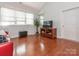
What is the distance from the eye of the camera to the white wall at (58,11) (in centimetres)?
626

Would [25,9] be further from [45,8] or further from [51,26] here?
[51,26]

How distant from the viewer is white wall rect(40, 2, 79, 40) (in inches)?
246

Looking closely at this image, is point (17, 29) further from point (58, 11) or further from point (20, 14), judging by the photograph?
point (58, 11)

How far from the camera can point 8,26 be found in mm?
7039

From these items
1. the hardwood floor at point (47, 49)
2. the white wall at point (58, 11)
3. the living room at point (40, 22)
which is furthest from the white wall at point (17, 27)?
the hardwood floor at point (47, 49)

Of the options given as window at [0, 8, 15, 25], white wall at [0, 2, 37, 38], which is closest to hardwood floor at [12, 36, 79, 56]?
white wall at [0, 2, 37, 38]

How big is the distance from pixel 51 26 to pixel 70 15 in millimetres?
1616

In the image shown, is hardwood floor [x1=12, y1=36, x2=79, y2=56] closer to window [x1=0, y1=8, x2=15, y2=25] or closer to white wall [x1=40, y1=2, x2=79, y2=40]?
white wall [x1=40, y1=2, x2=79, y2=40]

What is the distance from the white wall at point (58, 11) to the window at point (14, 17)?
179 centimetres

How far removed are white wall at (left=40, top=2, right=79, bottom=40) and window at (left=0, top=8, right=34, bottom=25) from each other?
5.86ft

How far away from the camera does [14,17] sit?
7.69m

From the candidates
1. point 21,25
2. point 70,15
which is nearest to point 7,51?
point 70,15

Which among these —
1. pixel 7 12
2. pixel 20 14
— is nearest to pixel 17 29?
pixel 20 14

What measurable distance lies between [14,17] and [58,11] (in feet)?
10.5
